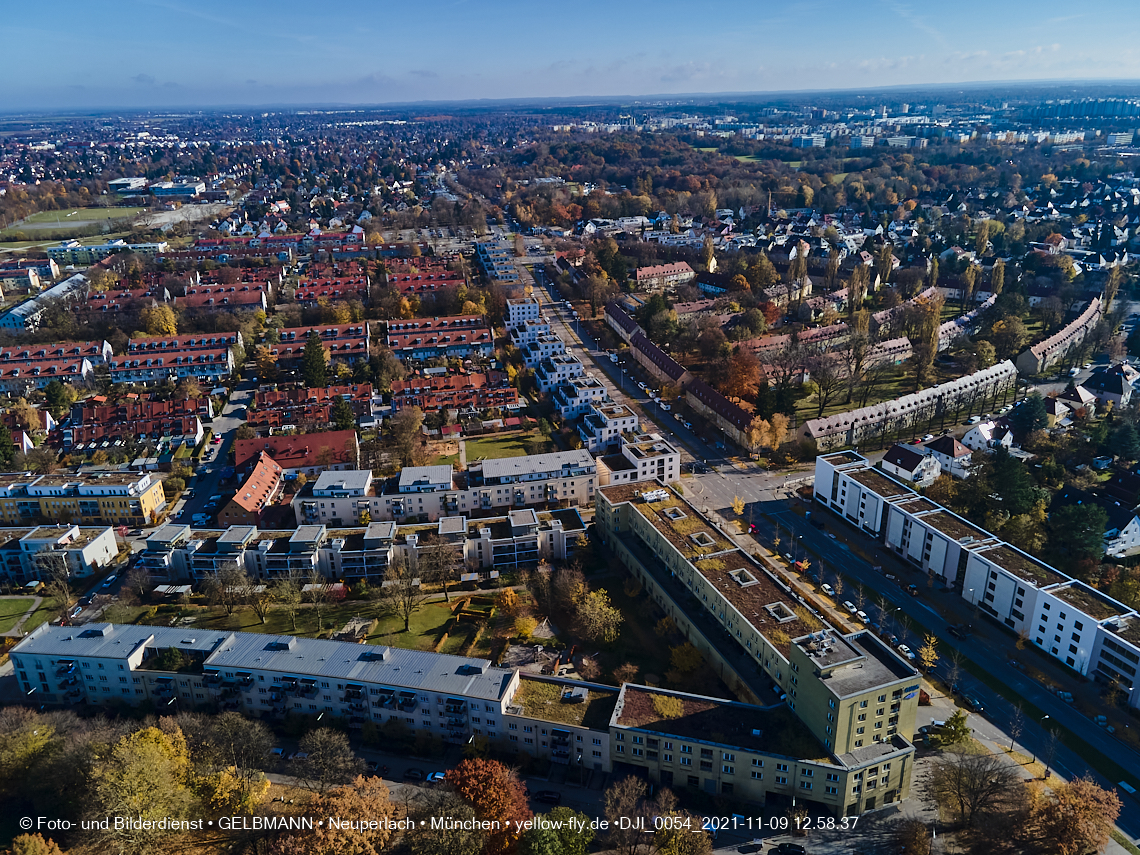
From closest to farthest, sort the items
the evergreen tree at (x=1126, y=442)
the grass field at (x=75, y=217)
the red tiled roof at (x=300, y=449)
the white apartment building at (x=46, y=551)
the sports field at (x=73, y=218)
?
the white apartment building at (x=46, y=551)
the evergreen tree at (x=1126, y=442)
the red tiled roof at (x=300, y=449)
the sports field at (x=73, y=218)
the grass field at (x=75, y=217)

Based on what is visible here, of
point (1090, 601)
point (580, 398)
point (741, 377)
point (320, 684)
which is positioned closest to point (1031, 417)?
point (741, 377)

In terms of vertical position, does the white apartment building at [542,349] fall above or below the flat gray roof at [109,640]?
above

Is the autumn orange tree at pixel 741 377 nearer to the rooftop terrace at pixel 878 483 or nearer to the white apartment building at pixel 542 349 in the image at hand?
the white apartment building at pixel 542 349

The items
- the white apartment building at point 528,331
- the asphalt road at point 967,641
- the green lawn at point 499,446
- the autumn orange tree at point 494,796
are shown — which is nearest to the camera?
the autumn orange tree at point 494,796

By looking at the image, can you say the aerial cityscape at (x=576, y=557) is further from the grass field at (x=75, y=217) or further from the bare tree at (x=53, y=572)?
the grass field at (x=75, y=217)

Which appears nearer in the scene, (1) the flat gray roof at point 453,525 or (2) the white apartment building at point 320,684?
(2) the white apartment building at point 320,684

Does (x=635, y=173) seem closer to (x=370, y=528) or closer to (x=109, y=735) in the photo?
(x=370, y=528)

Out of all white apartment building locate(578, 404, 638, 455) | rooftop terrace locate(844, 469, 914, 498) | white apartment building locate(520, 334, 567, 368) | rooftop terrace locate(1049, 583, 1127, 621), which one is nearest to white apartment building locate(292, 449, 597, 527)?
white apartment building locate(578, 404, 638, 455)

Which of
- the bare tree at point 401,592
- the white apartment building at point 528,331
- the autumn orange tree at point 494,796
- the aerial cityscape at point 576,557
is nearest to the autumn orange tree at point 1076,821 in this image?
the aerial cityscape at point 576,557

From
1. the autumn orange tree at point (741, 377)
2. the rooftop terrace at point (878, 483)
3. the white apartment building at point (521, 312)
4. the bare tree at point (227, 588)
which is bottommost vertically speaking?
the bare tree at point (227, 588)
